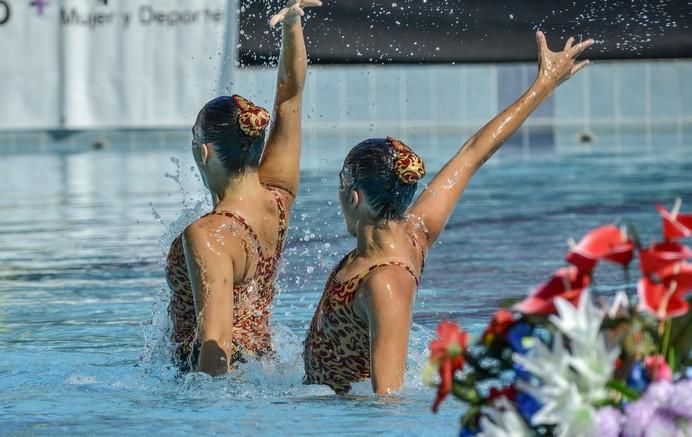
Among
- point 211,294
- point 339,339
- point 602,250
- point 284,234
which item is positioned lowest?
point 339,339

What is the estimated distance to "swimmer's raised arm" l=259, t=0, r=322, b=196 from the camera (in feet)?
13.2

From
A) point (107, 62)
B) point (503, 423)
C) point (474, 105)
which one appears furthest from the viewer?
point (474, 105)

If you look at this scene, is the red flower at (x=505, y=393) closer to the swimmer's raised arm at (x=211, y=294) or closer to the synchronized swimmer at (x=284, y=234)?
the synchronized swimmer at (x=284, y=234)

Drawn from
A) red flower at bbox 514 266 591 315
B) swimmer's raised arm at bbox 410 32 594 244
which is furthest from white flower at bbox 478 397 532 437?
swimmer's raised arm at bbox 410 32 594 244

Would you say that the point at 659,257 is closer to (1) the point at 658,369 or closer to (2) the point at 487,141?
(1) the point at 658,369

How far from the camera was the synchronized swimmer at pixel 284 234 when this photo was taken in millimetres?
3254

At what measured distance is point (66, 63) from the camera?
1066 centimetres

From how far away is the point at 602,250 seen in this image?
63.7 inches

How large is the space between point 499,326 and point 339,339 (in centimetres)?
182

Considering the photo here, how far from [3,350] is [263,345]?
3.78 feet

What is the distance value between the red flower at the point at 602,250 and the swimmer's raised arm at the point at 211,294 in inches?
78.2

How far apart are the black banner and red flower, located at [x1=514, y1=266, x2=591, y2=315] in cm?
407

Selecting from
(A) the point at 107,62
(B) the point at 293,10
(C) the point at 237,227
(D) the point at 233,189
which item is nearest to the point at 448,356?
(C) the point at 237,227

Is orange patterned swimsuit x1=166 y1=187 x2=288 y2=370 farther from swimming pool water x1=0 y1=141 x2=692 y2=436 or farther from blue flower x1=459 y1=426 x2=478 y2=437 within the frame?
blue flower x1=459 y1=426 x2=478 y2=437
